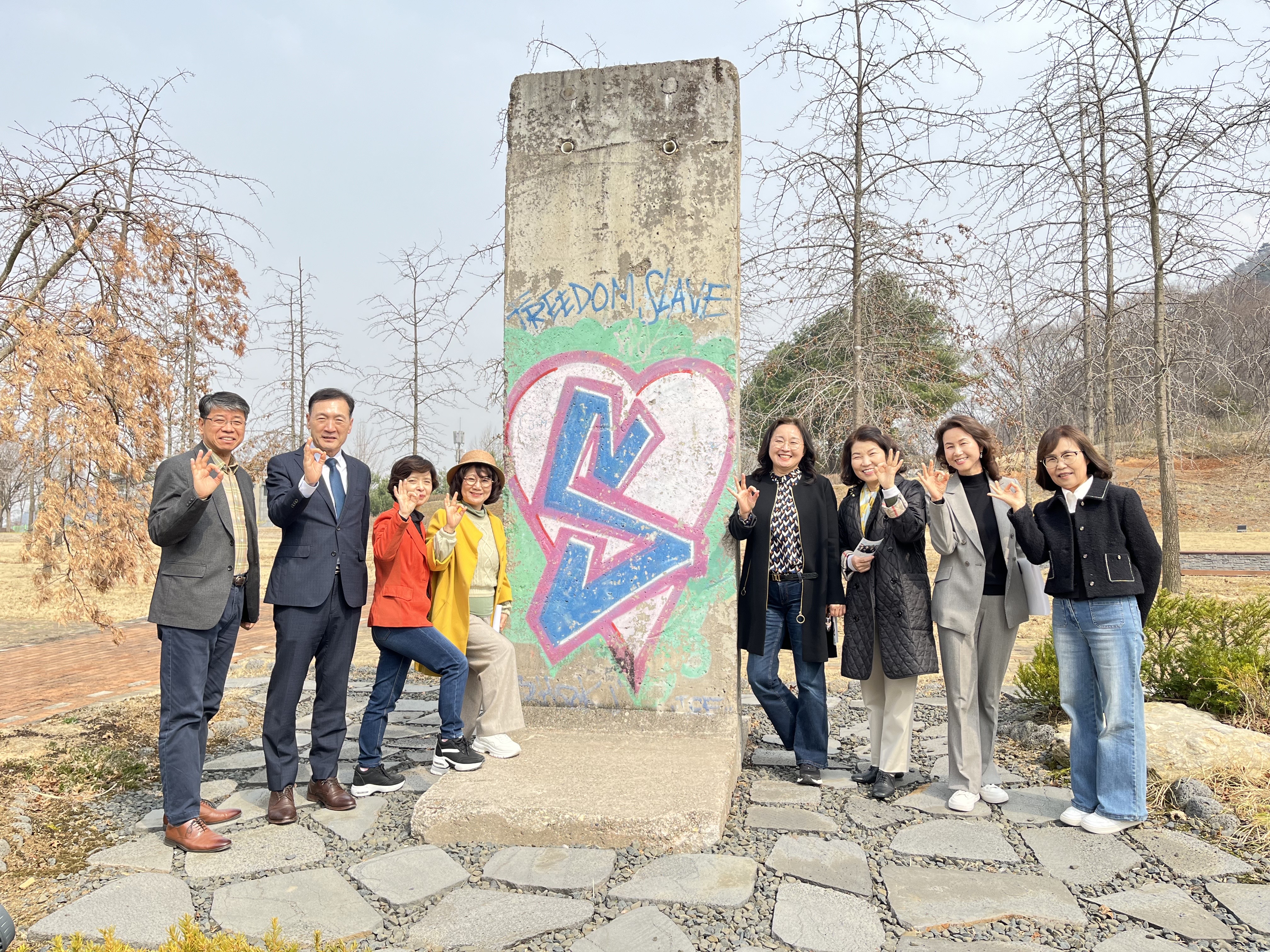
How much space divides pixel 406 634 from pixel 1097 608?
10.8ft

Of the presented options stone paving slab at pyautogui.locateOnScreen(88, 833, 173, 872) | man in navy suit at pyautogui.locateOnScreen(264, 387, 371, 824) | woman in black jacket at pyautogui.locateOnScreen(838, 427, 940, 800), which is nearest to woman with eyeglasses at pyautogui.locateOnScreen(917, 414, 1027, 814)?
woman in black jacket at pyautogui.locateOnScreen(838, 427, 940, 800)

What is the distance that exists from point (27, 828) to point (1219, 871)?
204 inches

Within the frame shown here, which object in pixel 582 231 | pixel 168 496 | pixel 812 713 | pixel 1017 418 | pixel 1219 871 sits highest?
pixel 582 231

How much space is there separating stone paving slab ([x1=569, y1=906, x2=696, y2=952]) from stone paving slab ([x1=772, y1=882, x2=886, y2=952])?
0.36 meters

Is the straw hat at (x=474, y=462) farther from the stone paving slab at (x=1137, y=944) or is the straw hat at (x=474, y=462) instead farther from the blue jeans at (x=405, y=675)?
the stone paving slab at (x=1137, y=944)

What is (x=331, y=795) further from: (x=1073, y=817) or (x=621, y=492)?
(x=1073, y=817)

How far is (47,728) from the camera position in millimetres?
5727

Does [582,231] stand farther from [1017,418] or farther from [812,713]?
[1017,418]

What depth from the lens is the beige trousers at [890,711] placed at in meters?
4.45

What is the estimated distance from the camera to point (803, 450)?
16.0 ft

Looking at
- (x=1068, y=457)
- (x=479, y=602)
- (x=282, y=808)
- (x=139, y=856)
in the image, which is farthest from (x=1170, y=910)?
(x=139, y=856)

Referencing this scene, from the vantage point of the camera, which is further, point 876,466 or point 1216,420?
point 1216,420

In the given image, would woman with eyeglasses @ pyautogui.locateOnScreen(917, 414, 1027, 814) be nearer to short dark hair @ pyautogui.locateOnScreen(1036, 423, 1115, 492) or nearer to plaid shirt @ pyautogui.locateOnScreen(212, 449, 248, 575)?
short dark hair @ pyautogui.locateOnScreen(1036, 423, 1115, 492)

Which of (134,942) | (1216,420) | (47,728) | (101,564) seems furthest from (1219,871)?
(1216,420)
